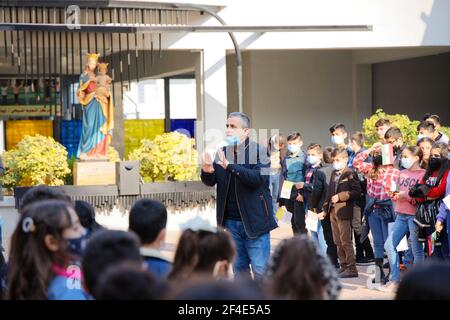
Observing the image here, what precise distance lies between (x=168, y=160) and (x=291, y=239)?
11552 millimetres

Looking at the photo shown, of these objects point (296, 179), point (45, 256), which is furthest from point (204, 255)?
point (296, 179)

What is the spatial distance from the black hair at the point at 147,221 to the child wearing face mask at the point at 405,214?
15.9ft

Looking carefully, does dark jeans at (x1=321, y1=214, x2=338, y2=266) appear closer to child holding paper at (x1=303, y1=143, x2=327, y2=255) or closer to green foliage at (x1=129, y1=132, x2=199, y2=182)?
child holding paper at (x1=303, y1=143, x2=327, y2=255)

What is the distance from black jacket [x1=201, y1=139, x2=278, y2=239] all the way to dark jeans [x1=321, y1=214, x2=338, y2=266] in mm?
3082

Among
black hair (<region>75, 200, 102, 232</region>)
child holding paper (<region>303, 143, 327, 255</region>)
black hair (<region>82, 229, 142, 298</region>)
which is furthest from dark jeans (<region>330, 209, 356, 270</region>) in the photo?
black hair (<region>82, 229, 142, 298</region>)

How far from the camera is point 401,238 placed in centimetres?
972

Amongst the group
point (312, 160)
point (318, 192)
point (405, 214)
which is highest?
point (312, 160)

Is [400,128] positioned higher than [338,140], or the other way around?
[400,128]

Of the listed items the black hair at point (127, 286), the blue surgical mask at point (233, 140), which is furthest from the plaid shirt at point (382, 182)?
the black hair at point (127, 286)

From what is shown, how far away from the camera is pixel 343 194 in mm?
10594

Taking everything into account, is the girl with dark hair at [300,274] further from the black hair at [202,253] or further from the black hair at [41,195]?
the black hair at [41,195]

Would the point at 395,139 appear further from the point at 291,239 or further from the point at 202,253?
the point at 291,239

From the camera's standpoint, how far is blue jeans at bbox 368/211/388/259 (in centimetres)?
1012
